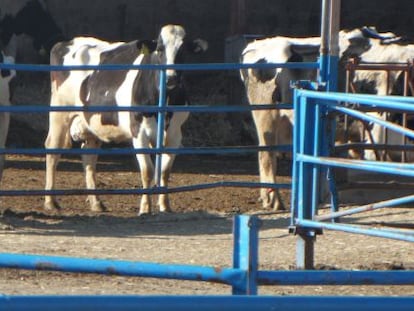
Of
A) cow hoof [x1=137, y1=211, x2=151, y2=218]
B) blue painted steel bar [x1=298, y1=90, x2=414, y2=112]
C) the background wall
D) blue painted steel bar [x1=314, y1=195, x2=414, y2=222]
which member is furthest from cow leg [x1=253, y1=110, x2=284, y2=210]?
the background wall

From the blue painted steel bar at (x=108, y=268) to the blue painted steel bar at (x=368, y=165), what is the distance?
2.89 metres

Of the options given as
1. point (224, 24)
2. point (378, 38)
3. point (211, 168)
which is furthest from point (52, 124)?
point (224, 24)

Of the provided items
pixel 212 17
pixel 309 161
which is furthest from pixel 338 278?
pixel 212 17

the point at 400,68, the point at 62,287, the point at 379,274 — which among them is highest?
the point at 400,68

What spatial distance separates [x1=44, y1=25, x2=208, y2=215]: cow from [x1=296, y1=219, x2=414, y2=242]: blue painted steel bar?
315cm

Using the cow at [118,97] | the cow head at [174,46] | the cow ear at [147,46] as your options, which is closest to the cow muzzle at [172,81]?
the cow at [118,97]

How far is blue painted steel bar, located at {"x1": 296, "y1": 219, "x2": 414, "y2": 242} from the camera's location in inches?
252

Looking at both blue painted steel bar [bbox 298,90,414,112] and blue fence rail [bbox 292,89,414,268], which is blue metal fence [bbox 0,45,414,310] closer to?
blue painted steel bar [bbox 298,90,414,112]

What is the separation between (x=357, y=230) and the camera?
22.2 ft

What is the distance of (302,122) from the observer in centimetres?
744

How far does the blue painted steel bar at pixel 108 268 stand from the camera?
3.49 meters

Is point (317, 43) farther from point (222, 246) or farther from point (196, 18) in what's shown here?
point (196, 18)

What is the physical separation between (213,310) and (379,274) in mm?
1326

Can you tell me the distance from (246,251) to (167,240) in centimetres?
542
